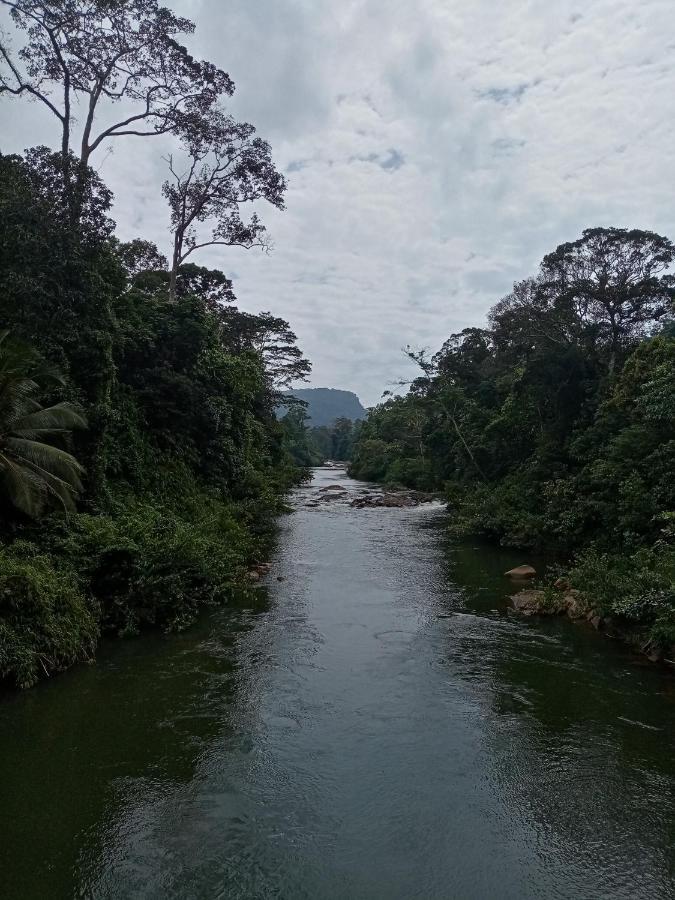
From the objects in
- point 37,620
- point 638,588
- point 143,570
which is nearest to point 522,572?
point 638,588

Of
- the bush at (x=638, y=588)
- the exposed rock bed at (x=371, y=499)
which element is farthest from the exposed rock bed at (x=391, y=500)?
the bush at (x=638, y=588)

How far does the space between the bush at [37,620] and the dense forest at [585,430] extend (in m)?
9.40

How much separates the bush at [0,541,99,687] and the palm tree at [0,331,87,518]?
103 cm

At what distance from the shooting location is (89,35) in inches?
679

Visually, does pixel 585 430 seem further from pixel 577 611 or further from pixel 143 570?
pixel 143 570

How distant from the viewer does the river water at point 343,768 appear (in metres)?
5.50

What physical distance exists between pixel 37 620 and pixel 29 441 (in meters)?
3.87

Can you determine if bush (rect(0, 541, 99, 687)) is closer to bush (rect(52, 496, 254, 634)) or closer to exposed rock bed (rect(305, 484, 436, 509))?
bush (rect(52, 496, 254, 634))

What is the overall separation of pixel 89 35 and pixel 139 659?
1736cm

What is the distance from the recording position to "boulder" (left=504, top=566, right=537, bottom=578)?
17.0m

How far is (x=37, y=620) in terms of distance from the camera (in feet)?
30.2

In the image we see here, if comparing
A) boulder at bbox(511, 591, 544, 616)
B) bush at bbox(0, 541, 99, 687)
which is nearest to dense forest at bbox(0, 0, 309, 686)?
bush at bbox(0, 541, 99, 687)

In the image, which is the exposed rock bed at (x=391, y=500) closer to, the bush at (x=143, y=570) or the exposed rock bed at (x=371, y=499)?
the exposed rock bed at (x=371, y=499)

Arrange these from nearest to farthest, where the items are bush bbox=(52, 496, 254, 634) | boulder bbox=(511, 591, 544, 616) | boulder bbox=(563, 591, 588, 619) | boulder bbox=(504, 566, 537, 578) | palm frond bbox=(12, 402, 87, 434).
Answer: bush bbox=(52, 496, 254, 634) < palm frond bbox=(12, 402, 87, 434) < boulder bbox=(563, 591, 588, 619) < boulder bbox=(511, 591, 544, 616) < boulder bbox=(504, 566, 537, 578)
